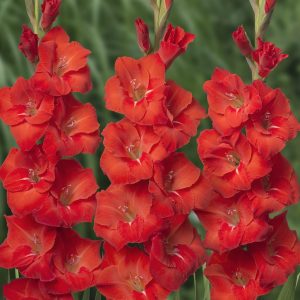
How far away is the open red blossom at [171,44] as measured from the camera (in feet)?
6.56

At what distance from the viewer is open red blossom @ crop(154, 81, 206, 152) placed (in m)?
2.00

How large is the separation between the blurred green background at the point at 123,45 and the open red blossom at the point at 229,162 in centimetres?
148

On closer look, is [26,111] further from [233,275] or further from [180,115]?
[233,275]

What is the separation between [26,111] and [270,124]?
494mm

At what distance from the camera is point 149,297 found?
6.84 feet

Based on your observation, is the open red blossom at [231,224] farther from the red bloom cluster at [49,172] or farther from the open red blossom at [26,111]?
the open red blossom at [26,111]

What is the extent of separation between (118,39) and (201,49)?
0.37 metres

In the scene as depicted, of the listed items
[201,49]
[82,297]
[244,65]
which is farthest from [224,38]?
[82,297]

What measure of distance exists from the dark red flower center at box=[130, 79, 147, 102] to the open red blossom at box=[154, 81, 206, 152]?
5 centimetres

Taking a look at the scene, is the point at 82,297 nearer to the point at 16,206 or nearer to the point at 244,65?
the point at 16,206

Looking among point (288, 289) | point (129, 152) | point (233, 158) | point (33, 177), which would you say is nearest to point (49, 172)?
point (33, 177)

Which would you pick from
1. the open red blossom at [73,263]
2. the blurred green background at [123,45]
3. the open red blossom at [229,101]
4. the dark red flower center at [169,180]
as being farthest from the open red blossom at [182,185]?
the blurred green background at [123,45]

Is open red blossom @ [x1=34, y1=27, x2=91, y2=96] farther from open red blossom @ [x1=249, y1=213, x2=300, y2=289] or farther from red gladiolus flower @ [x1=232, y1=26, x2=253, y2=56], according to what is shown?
open red blossom @ [x1=249, y1=213, x2=300, y2=289]

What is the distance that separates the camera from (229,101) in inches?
81.1
